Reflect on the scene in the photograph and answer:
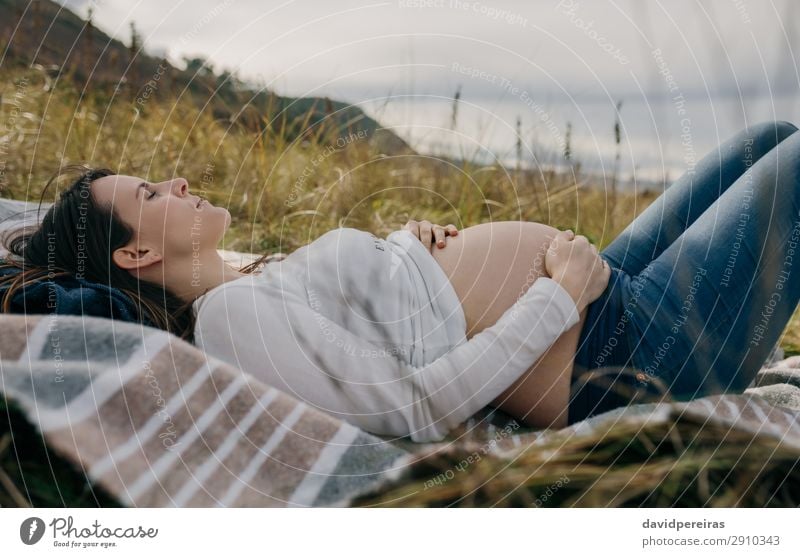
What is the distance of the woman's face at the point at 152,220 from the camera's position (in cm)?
130

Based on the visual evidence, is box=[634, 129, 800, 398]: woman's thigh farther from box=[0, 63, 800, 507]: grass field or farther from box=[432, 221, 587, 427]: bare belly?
box=[0, 63, 800, 507]: grass field

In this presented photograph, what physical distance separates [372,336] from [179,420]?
1.06 ft

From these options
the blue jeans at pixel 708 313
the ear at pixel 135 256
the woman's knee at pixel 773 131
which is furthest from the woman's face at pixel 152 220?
the woman's knee at pixel 773 131

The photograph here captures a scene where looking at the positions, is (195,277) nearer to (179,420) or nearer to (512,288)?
(179,420)

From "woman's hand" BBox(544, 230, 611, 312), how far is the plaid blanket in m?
0.40

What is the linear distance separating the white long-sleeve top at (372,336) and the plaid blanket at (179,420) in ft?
0.13

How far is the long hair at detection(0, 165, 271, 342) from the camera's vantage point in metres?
1.30

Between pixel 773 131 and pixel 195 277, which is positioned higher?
pixel 773 131

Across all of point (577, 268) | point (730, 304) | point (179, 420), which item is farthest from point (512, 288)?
point (179, 420)

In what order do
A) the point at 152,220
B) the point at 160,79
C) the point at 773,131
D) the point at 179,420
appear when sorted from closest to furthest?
the point at 179,420
the point at 152,220
the point at 773,131
the point at 160,79

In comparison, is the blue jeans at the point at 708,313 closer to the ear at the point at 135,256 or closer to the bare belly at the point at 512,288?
the bare belly at the point at 512,288

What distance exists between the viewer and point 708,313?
→ 1323 mm

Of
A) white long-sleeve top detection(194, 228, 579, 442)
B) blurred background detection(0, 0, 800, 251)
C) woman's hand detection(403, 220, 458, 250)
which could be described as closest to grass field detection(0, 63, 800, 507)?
blurred background detection(0, 0, 800, 251)
